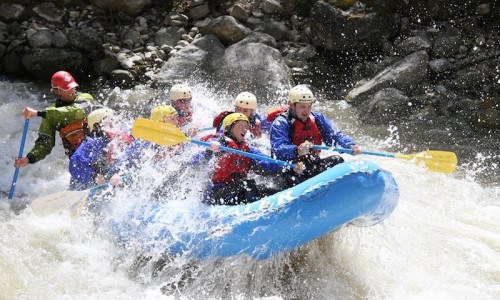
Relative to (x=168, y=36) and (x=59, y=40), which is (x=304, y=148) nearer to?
(x=168, y=36)

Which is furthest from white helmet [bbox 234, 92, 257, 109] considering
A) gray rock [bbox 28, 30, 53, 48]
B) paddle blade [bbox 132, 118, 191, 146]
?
gray rock [bbox 28, 30, 53, 48]

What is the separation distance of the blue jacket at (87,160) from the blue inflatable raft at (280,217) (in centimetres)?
88

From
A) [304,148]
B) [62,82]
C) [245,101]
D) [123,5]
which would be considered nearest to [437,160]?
[304,148]

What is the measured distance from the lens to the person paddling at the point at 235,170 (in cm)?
518

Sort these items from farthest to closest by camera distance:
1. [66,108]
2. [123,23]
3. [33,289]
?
[123,23] → [66,108] → [33,289]

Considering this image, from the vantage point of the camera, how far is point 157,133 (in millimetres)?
5461

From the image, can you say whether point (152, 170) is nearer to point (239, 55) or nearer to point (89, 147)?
point (89, 147)

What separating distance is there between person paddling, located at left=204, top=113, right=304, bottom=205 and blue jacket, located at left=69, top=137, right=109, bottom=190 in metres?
1.29

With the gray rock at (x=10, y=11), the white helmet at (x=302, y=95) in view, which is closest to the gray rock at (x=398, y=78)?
the white helmet at (x=302, y=95)

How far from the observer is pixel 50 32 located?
10.6m

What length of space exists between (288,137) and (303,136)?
6.3 inches

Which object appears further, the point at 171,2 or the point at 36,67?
the point at 171,2

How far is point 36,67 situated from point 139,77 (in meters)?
1.78

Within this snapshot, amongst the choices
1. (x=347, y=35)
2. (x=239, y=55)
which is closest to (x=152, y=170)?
Answer: (x=239, y=55)
